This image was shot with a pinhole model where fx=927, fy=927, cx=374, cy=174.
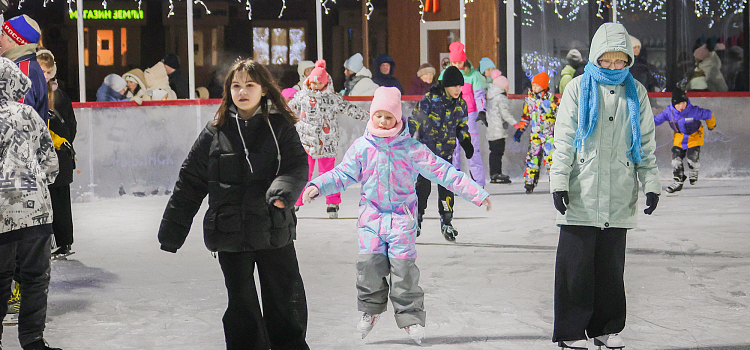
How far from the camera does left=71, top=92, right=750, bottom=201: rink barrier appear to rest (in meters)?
12.0

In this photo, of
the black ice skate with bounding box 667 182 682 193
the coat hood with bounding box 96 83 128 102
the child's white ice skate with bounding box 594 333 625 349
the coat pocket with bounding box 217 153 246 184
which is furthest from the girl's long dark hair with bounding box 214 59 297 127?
the coat hood with bounding box 96 83 128 102

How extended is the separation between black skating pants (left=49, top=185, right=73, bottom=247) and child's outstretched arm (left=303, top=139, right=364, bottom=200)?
10.00 ft

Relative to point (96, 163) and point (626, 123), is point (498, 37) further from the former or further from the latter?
point (626, 123)

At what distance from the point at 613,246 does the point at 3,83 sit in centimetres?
302

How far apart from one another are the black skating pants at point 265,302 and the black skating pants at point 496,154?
9.37 m

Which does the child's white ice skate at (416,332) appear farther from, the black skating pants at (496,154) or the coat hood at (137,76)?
the black skating pants at (496,154)

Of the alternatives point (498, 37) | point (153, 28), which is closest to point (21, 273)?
point (153, 28)

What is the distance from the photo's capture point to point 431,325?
16.8 feet

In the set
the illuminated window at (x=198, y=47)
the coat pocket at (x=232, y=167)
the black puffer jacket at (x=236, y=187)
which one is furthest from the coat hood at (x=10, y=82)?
the illuminated window at (x=198, y=47)

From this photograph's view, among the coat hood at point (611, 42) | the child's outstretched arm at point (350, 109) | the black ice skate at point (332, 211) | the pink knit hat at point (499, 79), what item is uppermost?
the pink knit hat at point (499, 79)

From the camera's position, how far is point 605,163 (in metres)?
4.48

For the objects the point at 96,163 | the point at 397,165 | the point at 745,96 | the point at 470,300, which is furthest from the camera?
the point at 745,96

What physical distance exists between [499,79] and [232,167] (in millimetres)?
9923

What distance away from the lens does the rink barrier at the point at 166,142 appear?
39.2ft
